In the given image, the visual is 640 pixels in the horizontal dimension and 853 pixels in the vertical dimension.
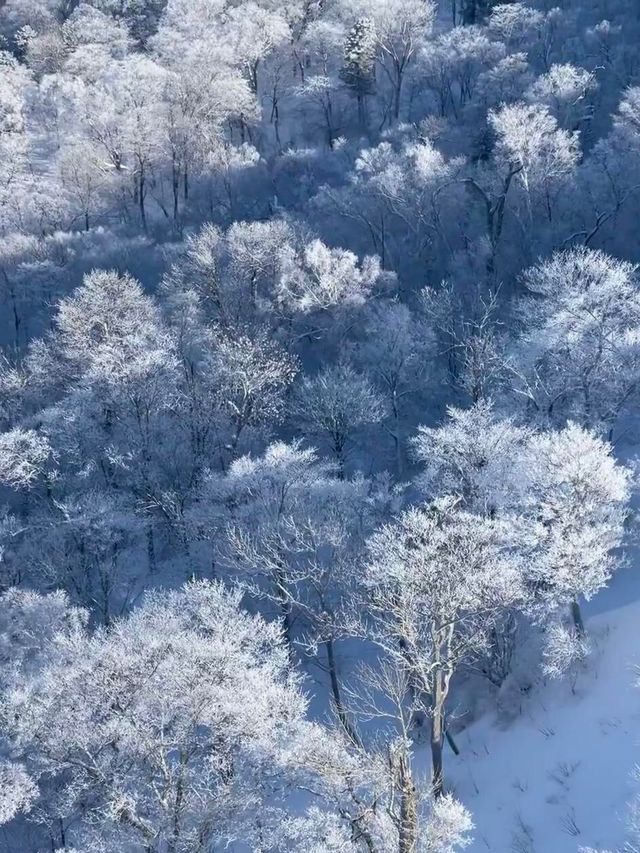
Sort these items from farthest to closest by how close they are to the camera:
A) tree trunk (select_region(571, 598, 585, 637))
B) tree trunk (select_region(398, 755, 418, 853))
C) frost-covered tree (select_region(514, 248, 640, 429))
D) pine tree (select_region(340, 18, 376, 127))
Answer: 1. pine tree (select_region(340, 18, 376, 127))
2. frost-covered tree (select_region(514, 248, 640, 429))
3. tree trunk (select_region(571, 598, 585, 637))
4. tree trunk (select_region(398, 755, 418, 853))

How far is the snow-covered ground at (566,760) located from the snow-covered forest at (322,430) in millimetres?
100

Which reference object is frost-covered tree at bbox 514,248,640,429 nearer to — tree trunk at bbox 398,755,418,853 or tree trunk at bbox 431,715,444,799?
tree trunk at bbox 431,715,444,799

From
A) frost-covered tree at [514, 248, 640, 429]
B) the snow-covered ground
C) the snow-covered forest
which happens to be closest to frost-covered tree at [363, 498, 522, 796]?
the snow-covered forest

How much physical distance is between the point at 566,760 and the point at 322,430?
2087 centimetres

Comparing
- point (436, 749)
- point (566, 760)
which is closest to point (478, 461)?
point (566, 760)

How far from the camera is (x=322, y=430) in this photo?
39.5 metres

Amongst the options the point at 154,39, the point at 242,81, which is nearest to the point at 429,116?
the point at 242,81

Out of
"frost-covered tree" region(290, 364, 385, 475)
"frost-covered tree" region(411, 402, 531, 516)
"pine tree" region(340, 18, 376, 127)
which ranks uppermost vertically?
"pine tree" region(340, 18, 376, 127)

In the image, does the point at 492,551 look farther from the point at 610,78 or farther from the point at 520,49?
the point at 520,49

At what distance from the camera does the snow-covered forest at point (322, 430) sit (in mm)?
21422

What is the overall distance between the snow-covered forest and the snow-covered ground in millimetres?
100

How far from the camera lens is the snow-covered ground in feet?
66.1

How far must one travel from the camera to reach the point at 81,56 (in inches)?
2950

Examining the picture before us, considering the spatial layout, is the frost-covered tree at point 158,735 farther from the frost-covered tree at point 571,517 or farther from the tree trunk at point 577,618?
the tree trunk at point 577,618
